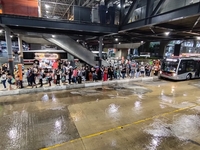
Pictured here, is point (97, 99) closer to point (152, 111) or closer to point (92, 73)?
point (152, 111)

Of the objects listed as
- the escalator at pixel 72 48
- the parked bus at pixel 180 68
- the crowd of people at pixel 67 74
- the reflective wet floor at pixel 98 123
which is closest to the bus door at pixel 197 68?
the parked bus at pixel 180 68

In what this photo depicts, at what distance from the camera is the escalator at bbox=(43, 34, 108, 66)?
15.6 m

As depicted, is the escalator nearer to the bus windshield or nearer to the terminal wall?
the terminal wall

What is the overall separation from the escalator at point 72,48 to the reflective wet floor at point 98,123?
330 inches

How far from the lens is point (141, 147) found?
418 cm

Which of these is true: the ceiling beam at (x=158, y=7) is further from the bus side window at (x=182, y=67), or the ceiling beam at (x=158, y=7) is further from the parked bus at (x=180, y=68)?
the bus side window at (x=182, y=67)

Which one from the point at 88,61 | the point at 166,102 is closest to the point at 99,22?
the point at 88,61

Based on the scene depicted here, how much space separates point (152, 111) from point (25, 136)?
5957 mm

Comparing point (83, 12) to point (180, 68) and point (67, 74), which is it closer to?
point (67, 74)

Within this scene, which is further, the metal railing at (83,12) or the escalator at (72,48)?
the escalator at (72,48)

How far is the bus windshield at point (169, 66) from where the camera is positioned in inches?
565

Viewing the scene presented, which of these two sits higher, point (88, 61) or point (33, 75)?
point (88, 61)

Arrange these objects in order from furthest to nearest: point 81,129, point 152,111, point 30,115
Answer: point 152,111, point 30,115, point 81,129

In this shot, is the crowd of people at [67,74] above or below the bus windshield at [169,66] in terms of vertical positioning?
below
